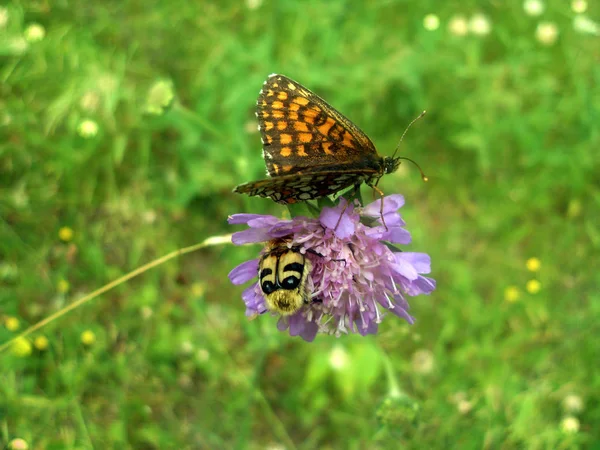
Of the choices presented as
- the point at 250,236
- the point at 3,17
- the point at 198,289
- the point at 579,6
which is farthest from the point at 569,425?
the point at 3,17

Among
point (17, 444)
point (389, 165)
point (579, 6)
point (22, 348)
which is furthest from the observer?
point (579, 6)

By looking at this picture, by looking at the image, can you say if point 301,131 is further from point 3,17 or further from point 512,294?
point 3,17

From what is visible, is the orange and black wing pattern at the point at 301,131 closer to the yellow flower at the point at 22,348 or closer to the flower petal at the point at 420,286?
the flower petal at the point at 420,286

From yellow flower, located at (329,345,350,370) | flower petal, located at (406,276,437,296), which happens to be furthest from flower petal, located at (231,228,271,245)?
yellow flower, located at (329,345,350,370)

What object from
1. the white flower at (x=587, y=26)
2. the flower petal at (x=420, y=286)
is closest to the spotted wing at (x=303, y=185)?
the flower petal at (x=420, y=286)

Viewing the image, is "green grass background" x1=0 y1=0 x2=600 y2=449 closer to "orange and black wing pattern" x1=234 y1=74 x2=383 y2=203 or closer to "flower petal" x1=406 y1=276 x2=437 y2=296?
"orange and black wing pattern" x1=234 y1=74 x2=383 y2=203

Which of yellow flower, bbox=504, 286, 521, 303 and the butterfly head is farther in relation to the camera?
yellow flower, bbox=504, 286, 521, 303
